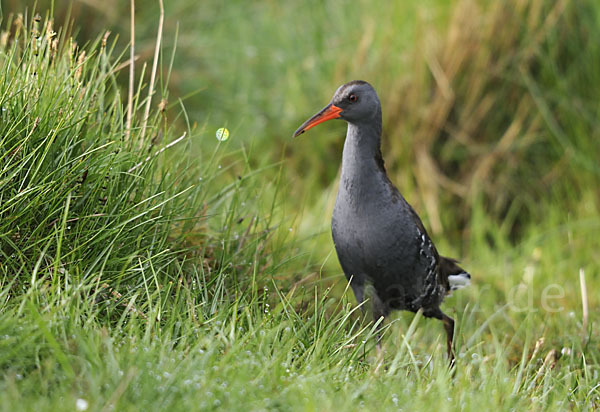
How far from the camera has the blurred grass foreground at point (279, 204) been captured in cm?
262

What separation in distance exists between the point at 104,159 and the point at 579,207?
4.00 meters

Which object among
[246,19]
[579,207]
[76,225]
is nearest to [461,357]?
[76,225]

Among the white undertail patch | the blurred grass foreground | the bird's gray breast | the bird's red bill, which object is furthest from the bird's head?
the white undertail patch

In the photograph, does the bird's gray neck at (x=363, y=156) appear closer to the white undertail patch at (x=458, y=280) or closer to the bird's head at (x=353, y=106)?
the bird's head at (x=353, y=106)

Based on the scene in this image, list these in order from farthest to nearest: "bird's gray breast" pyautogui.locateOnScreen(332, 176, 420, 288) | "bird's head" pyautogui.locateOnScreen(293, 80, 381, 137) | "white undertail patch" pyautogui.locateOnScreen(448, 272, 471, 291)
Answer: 1. "white undertail patch" pyautogui.locateOnScreen(448, 272, 471, 291)
2. "bird's head" pyautogui.locateOnScreen(293, 80, 381, 137)
3. "bird's gray breast" pyautogui.locateOnScreen(332, 176, 420, 288)

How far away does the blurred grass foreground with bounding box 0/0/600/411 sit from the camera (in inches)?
103

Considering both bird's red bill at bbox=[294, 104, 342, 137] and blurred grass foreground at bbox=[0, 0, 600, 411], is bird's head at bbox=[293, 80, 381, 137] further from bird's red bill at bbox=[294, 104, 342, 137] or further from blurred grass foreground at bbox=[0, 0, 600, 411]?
blurred grass foreground at bbox=[0, 0, 600, 411]

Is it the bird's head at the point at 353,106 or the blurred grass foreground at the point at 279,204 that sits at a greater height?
the bird's head at the point at 353,106

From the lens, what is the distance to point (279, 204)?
12.8ft

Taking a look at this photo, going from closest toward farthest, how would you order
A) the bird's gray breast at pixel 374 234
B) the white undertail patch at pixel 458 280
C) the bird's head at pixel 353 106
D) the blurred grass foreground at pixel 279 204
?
the blurred grass foreground at pixel 279 204
the bird's gray breast at pixel 374 234
the bird's head at pixel 353 106
the white undertail patch at pixel 458 280

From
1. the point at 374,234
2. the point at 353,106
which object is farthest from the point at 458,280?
the point at 353,106

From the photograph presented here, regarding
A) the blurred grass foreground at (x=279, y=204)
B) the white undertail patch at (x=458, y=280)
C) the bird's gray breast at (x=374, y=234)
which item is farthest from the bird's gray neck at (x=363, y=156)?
the white undertail patch at (x=458, y=280)

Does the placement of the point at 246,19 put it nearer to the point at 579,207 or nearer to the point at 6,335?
the point at 579,207

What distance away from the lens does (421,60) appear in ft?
20.2
